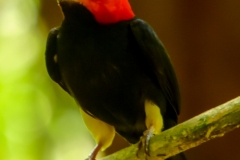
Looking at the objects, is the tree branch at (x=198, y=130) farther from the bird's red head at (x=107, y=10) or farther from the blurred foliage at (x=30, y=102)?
the blurred foliage at (x=30, y=102)

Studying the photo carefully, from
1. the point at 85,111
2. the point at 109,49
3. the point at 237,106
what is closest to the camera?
the point at 237,106

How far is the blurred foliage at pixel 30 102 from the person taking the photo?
6.01ft

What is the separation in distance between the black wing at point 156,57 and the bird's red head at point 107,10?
0.12ft

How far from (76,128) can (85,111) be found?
2.38ft

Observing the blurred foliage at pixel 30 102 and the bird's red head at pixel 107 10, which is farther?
the blurred foliage at pixel 30 102

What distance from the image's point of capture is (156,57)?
3.67ft

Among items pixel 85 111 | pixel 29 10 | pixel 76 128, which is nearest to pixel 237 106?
pixel 85 111

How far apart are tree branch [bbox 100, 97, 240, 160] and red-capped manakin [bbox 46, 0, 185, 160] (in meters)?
0.13

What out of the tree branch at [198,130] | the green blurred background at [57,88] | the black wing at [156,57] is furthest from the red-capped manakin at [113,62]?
the green blurred background at [57,88]

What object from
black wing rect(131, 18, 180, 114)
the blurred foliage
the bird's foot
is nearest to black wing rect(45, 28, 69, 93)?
black wing rect(131, 18, 180, 114)

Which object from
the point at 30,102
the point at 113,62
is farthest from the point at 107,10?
the point at 30,102

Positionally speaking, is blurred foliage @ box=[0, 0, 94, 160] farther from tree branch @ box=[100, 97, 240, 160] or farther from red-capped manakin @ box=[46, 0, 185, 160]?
tree branch @ box=[100, 97, 240, 160]

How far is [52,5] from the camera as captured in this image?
1.90m

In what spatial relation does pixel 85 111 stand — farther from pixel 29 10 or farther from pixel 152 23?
pixel 29 10
